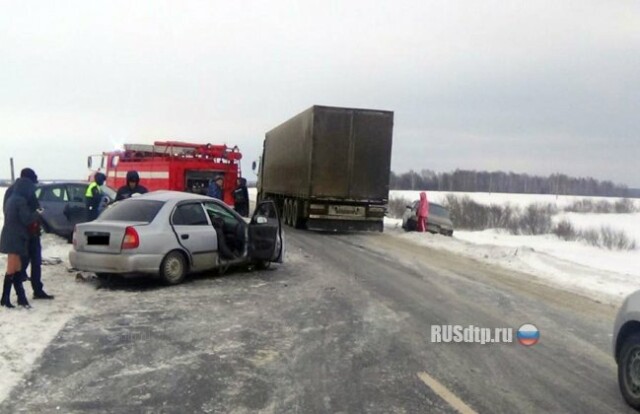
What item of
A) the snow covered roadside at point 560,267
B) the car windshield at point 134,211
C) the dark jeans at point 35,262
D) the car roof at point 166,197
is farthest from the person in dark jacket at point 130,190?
the snow covered roadside at point 560,267

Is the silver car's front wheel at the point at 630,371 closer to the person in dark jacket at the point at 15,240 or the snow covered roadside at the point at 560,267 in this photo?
the snow covered roadside at the point at 560,267

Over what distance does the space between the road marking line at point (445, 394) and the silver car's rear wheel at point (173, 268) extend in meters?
5.04

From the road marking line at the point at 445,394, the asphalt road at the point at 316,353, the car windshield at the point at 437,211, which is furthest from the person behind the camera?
the car windshield at the point at 437,211

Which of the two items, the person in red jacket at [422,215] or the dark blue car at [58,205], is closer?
the dark blue car at [58,205]

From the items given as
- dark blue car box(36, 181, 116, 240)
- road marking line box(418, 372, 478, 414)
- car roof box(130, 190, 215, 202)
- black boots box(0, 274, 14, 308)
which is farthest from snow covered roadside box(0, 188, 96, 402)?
road marking line box(418, 372, 478, 414)

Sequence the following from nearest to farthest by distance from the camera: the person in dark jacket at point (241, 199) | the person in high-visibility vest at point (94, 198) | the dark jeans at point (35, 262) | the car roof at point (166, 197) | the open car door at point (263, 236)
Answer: the dark jeans at point (35, 262), the car roof at point (166, 197), the open car door at point (263, 236), the person in high-visibility vest at point (94, 198), the person in dark jacket at point (241, 199)

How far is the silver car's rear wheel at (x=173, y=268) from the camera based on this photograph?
9125mm

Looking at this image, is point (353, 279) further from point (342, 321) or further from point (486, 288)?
point (342, 321)

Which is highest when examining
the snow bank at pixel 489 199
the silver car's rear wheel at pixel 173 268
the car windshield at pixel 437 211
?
the car windshield at pixel 437 211

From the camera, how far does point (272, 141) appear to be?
27.1 metres

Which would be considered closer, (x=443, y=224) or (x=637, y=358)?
(x=637, y=358)

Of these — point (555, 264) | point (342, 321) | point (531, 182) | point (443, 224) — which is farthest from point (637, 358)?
point (531, 182)

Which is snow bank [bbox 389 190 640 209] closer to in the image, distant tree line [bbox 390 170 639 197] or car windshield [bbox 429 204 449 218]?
car windshield [bbox 429 204 449 218]

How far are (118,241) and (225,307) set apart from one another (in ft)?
6.85
